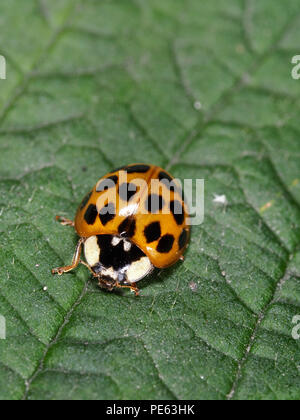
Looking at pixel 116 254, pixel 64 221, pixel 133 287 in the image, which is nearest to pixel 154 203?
pixel 116 254

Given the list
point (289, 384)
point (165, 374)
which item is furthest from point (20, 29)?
point (289, 384)

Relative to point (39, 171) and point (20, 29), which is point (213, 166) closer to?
point (39, 171)

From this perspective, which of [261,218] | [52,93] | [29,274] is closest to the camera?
[29,274]

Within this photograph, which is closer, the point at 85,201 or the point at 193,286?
the point at 193,286

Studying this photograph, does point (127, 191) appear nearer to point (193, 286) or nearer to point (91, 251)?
point (91, 251)

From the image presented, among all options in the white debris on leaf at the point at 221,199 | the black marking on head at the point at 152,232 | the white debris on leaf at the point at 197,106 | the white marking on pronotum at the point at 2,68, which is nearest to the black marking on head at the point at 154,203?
the black marking on head at the point at 152,232

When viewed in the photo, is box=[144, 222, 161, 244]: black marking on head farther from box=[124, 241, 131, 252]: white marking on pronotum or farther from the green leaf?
the green leaf

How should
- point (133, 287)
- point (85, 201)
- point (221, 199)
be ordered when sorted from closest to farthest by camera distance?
point (133, 287) < point (85, 201) < point (221, 199)

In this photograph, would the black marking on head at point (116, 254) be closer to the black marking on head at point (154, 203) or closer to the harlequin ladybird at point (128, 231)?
the harlequin ladybird at point (128, 231)
